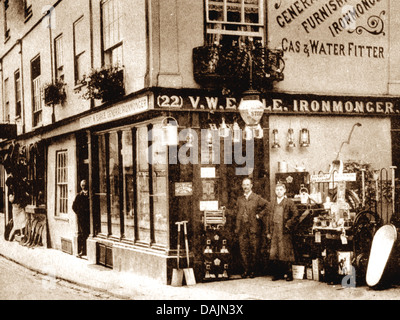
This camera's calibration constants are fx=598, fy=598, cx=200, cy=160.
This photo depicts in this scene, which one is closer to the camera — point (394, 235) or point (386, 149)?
point (394, 235)

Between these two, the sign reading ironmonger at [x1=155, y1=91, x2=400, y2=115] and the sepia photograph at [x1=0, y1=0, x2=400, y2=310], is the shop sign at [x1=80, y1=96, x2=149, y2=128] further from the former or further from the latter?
the sign reading ironmonger at [x1=155, y1=91, x2=400, y2=115]

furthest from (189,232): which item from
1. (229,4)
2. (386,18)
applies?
(386,18)

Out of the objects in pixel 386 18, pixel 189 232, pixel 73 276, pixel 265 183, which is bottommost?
pixel 73 276

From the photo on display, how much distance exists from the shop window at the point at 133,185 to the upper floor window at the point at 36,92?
17.6ft

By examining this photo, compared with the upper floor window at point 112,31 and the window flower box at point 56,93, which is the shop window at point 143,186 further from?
the window flower box at point 56,93

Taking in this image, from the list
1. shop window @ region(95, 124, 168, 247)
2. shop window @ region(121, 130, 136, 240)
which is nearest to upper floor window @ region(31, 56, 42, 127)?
shop window @ region(95, 124, 168, 247)

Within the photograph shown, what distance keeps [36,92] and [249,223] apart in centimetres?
1092

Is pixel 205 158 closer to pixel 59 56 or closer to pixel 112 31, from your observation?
pixel 112 31

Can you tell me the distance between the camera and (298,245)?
11938 millimetres

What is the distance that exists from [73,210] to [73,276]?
10.2ft

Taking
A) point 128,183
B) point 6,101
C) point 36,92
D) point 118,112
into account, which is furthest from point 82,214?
point 6,101

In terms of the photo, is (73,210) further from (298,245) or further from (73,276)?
(298,245)

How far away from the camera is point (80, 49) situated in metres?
15.8
